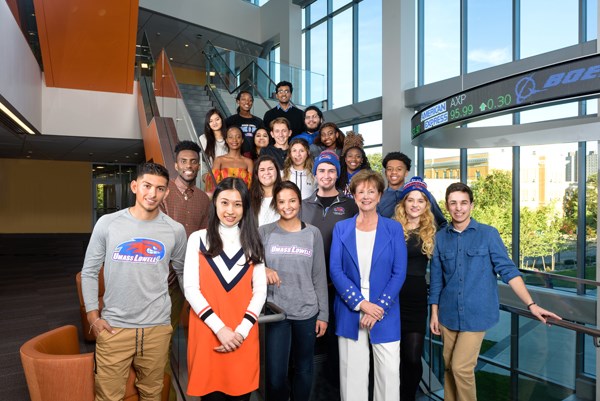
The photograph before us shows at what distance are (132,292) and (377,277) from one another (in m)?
1.42

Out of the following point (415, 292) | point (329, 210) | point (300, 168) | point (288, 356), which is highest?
point (300, 168)

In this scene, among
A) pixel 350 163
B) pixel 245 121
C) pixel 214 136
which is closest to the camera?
pixel 350 163

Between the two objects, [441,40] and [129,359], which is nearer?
[129,359]

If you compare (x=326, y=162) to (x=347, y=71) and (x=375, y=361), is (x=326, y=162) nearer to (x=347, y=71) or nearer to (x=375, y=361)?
(x=375, y=361)

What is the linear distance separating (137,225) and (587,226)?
23.8 ft

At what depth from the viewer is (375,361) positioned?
8.41 feet

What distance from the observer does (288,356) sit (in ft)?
8.08

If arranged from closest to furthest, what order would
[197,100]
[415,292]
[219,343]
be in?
[219,343] → [415,292] → [197,100]

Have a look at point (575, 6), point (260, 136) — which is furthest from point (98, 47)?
point (575, 6)

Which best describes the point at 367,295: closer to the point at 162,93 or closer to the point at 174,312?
the point at 174,312

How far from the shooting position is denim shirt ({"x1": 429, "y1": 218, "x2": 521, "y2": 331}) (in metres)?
2.54

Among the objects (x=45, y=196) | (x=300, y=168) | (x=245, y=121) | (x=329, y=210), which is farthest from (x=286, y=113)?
(x=45, y=196)

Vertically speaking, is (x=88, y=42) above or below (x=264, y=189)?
above

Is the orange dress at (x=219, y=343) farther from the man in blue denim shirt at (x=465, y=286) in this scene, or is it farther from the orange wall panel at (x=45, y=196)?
the orange wall panel at (x=45, y=196)
